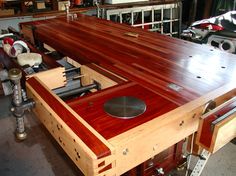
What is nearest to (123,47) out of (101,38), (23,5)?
(101,38)

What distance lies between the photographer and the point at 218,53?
1671mm

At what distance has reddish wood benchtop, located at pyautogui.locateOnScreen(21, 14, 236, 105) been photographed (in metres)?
1.22

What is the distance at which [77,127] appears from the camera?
863 mm

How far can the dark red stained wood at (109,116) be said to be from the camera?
0.90 m

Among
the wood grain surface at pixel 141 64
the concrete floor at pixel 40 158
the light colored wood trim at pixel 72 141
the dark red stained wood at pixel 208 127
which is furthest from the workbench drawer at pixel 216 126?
the concrete floor at pixel 40 158

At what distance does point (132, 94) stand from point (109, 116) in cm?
21

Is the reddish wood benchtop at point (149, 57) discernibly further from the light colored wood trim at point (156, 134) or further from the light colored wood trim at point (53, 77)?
the light colored wood trim at point (53, 77)

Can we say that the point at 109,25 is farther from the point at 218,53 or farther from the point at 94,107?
the point at 94,107

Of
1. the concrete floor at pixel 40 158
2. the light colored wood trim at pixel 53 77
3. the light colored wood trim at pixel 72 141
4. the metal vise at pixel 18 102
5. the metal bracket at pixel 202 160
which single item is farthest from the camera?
the concrete floor at pixel 40 158

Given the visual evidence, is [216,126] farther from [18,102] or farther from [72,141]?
[18,102]

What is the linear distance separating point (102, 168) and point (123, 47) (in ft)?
3.80

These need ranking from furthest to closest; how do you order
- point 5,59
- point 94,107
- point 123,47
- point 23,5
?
point 23,5 → point 123,47 → point 5,59 → point 94,107

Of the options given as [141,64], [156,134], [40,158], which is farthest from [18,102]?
[40,158]

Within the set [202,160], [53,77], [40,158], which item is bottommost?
[40,158]
